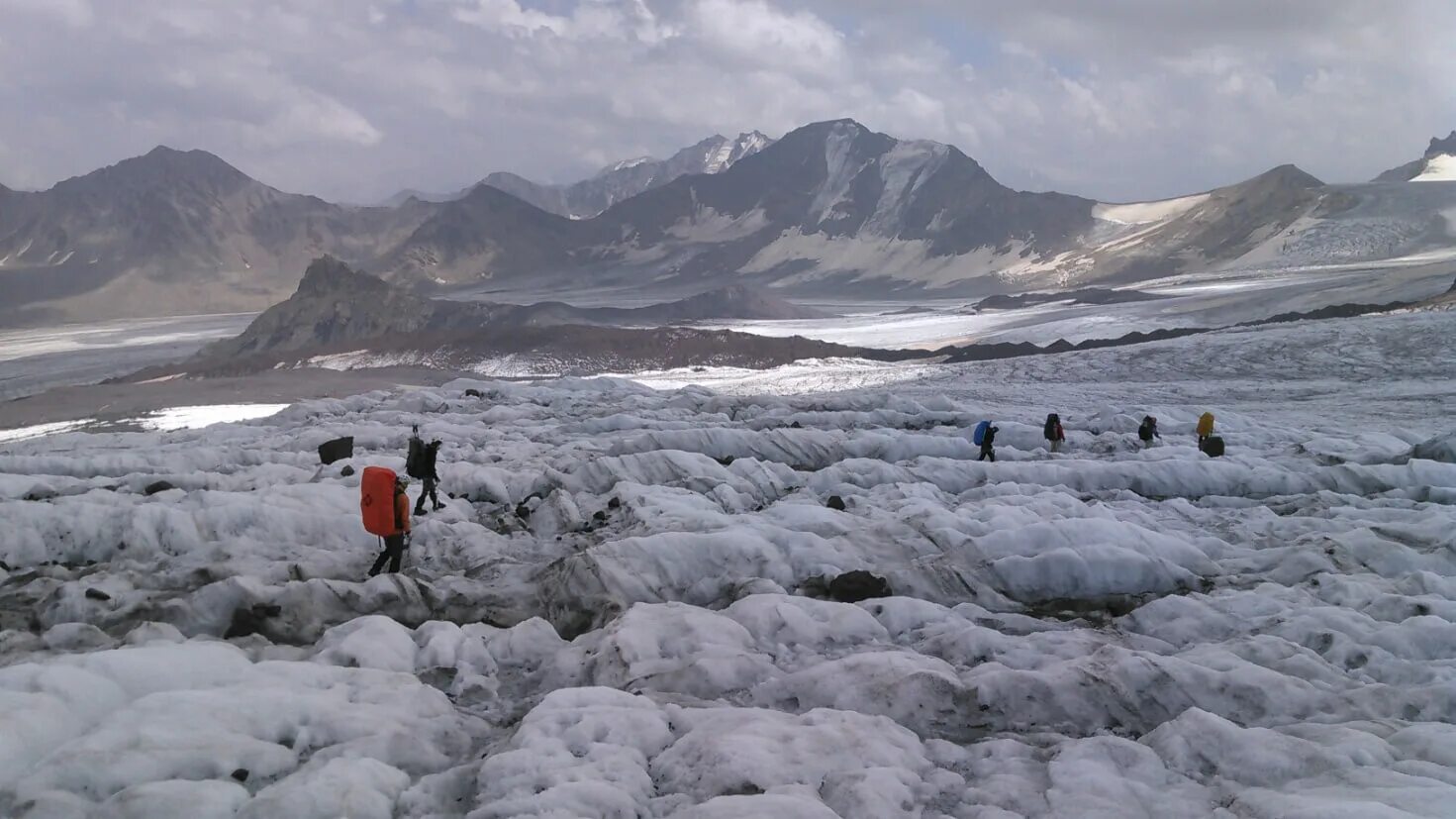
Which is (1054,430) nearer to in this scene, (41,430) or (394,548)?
(394,548)

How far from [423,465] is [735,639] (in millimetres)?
7028

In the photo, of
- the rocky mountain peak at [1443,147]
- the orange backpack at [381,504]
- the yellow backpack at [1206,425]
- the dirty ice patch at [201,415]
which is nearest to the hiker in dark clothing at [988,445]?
the yellow backpack at [1206,425]

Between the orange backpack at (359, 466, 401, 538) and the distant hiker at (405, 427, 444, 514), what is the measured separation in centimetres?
232

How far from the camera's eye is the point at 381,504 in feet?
37.3

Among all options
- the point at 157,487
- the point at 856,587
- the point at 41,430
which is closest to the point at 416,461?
the point at 157,487

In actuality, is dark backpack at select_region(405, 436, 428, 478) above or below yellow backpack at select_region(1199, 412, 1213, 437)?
above

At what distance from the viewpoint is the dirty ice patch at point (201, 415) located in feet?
139

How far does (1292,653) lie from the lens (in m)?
9.10

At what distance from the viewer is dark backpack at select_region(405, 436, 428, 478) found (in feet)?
45.0

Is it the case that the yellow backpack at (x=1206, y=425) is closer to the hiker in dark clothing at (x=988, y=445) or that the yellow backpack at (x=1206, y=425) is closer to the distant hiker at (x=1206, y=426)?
the distant hiker at (x=1206, y=426)

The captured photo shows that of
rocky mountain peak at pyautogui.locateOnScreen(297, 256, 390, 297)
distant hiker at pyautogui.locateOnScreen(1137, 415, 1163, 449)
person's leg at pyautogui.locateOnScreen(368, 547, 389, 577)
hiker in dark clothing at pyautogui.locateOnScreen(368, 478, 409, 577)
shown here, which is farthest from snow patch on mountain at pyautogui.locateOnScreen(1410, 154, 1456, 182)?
person's leg at pyautogui.locateOnScreen(368, 547, 389, 577)

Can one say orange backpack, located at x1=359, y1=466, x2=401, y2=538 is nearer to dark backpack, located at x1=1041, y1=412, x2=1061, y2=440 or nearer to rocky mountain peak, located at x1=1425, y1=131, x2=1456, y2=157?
dark backpack, located at x1=1041, y1=412, x2=1061, y2=440

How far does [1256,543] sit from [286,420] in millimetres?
27696

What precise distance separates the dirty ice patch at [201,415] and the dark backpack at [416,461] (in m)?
32.4
